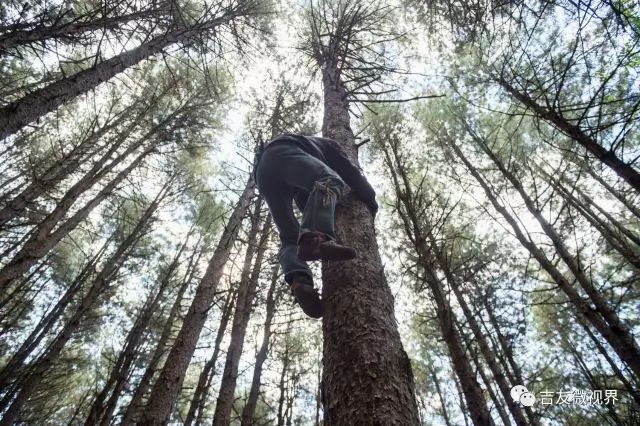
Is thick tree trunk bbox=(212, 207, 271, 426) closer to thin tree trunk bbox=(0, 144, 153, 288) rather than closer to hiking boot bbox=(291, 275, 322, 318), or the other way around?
hiking boot bbox=(291, 275, 322, 318)

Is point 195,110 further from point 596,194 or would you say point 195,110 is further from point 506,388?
point 596,194

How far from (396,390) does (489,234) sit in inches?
463

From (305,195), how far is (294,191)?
0.10 meters

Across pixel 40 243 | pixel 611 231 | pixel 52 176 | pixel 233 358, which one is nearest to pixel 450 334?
pixel 233 358

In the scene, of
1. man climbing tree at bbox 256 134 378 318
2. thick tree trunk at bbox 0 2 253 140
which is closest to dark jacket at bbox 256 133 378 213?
man climbing tree at bbox 256 134 378 318

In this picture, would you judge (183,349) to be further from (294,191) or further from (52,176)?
(52,176)

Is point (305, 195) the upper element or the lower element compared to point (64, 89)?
lower

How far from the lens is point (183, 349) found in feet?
15.2

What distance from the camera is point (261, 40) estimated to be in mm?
7879

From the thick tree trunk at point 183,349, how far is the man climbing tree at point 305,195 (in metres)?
2.48

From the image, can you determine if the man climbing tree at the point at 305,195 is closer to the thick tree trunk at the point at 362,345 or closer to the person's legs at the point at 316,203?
the person's legs at the point at 316,203

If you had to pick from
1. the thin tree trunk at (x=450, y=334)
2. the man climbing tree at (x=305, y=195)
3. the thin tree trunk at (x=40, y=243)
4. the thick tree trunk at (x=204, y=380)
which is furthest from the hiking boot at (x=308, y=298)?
the thin tree trunk at (x=40, y=243)

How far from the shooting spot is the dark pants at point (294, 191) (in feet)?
6.09

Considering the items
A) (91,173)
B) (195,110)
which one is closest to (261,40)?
(195,110)
